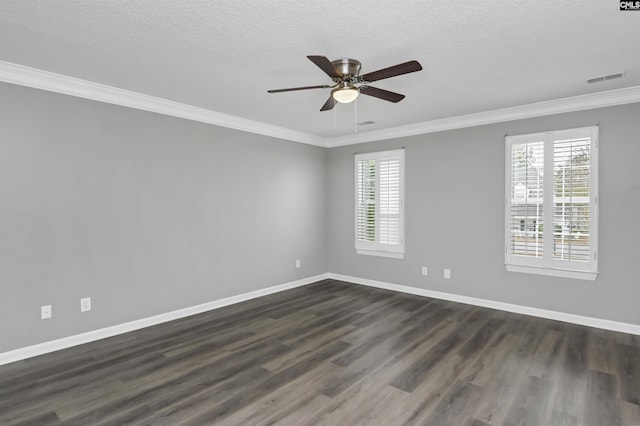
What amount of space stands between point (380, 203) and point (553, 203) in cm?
250

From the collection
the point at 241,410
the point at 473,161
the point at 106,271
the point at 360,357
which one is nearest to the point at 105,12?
the point at 106,271

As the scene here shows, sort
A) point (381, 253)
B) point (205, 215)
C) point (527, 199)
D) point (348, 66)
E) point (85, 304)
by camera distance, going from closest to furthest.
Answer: point (348, 66)
point (85, 304)
point (527, 199)
point (205, 215)
point (381, 253)

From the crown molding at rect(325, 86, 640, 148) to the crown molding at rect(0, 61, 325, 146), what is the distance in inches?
70.4

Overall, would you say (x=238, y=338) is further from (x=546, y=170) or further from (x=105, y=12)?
(x=546, y=170)

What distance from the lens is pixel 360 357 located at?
3.21 metres

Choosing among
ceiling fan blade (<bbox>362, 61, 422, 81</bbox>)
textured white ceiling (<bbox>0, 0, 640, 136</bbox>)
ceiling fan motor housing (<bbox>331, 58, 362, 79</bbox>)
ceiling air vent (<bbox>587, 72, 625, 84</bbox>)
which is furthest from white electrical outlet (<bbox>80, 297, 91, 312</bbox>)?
ceiling air vent (<bbox>587, 72, 625, 84</bbox>)

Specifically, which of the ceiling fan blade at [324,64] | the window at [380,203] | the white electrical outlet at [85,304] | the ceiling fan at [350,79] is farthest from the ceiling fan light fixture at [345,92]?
the white electrical outlet at [85,304]

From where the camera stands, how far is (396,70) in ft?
8.25

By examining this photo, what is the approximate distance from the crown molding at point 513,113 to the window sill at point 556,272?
77.5 inches

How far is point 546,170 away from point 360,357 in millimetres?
3289

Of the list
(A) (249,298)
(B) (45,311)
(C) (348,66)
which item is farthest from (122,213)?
(C) (348,66)

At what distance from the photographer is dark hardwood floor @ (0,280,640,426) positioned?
232 centimetres

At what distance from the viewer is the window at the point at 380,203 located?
5629 mm

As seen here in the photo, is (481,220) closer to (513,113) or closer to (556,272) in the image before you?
(556,272)
